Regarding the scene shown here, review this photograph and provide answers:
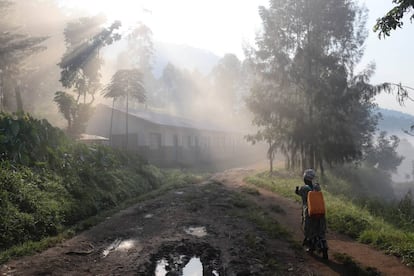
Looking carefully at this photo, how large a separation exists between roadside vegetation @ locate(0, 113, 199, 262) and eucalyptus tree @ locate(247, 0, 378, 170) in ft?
33.3

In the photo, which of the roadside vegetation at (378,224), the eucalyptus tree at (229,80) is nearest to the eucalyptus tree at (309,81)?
the roadside vegetation at (378,224)

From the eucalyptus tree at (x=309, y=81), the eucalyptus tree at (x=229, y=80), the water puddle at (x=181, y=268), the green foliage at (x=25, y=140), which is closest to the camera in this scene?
the water puddle at (x=181, y=268)

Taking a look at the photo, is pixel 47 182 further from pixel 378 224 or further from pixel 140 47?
pixel 140 47

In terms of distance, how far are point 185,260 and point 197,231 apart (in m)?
2.41

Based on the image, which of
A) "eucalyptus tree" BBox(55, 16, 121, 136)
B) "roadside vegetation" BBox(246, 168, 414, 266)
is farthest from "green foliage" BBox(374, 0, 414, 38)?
"eucalyptus tree" BBox(55, 16, 121, 136)

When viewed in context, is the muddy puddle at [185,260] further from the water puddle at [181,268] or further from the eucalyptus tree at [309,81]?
the eucalyptus tree at [309,81]

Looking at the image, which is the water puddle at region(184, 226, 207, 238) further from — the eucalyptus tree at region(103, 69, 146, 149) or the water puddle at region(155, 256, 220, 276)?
the eucalyptus tree at region(103, 69, 146, 149)

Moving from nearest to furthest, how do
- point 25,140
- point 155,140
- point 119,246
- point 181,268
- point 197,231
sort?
point 181,268 < point 119,246 < point 197,231 < point 25,140 < point 155,140

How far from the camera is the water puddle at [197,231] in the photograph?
1023cm

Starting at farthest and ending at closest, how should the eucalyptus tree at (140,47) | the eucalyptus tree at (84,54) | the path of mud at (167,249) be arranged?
1. the eucalyptus tree at (140,47)
2. the eucalyptus tree at (84,54)
3. the path of mud at (167,249)

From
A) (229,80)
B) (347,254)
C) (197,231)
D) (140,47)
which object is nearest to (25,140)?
(197,231)

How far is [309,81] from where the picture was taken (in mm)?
23484

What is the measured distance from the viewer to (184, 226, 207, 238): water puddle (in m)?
10.2

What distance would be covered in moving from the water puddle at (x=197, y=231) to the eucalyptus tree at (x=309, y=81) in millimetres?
14347
